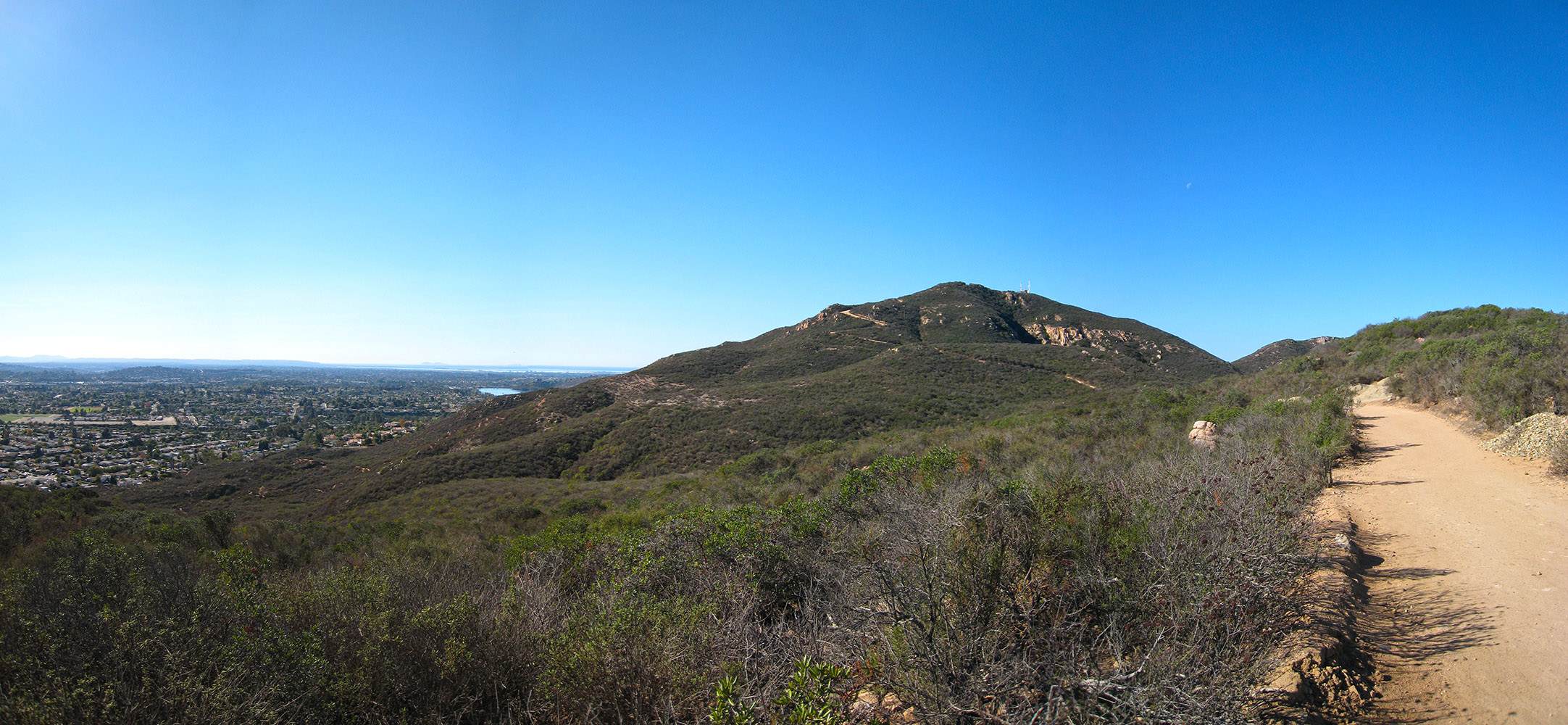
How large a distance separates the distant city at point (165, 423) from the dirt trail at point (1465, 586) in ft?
106

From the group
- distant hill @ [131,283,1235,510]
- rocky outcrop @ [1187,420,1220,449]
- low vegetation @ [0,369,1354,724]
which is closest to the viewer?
low vegetation @ [0,369,1354,724]

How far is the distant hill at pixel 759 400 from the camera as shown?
26875 millimetres

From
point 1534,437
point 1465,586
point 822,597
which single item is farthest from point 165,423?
point 1534,437

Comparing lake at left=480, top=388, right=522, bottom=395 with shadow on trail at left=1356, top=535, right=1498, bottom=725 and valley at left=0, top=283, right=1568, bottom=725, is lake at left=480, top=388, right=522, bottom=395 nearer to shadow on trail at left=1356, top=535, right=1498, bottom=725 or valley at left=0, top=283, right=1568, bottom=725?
valley at left=0, top=283, right=1568, bottom=725

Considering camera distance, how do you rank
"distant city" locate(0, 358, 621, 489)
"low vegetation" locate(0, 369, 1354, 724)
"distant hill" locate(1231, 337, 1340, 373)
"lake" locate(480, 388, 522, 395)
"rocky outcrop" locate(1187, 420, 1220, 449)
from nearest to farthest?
"low vegetation" locate(0, 369, 1354, 724) → "rocky outcrop" locate(1187, 420, 1220, 449) → "distant city" locate(0, 358, 621, 489) → "distant hill" locate(1231, 337, 1340, 373) → "lake" locate(480, 388, 522, 395)

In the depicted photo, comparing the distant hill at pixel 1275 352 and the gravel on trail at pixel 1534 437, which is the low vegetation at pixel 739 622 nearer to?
the gravel on trail at pixel 1534 437

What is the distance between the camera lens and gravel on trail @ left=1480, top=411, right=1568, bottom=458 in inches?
324

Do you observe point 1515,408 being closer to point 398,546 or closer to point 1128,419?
point 1128,419

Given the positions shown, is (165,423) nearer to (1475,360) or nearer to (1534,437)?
(1534,437)

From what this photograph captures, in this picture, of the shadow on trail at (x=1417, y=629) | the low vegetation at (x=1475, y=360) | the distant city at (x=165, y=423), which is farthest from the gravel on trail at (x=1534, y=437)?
the distant city at (x=165, y=423)

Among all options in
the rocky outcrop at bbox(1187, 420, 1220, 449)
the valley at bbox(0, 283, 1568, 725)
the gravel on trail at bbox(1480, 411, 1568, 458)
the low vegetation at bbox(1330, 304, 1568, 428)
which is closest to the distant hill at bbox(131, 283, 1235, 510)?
the low vegetation at bbox(1330, 304, 1568, 428)

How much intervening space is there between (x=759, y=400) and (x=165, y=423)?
65531 millimetres

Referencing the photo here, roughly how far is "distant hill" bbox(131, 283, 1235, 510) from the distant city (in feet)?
18.6

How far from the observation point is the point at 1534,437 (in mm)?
8695
